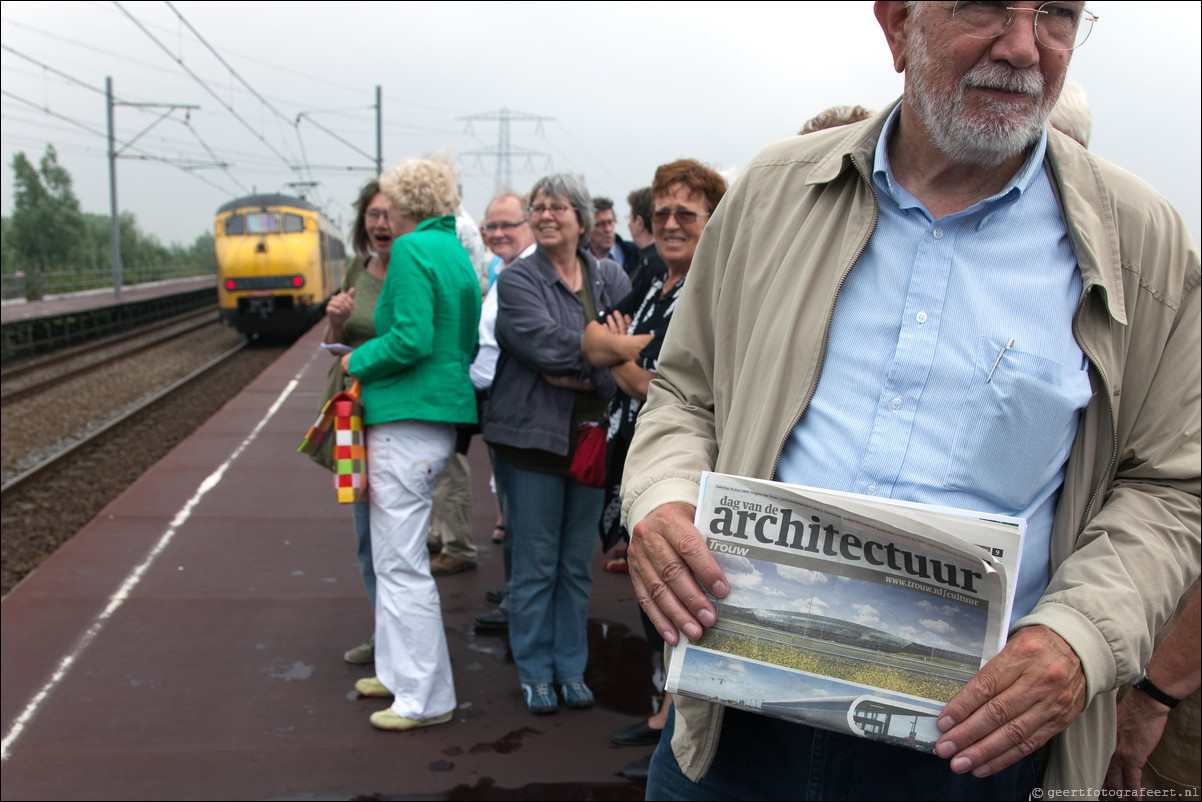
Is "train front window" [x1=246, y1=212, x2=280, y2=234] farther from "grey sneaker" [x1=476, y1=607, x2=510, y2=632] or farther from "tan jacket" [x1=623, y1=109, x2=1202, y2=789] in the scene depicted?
"tan jacket" [x1=623, y1=109, x2=1202, y2=789]

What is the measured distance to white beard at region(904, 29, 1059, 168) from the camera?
58.1 inches

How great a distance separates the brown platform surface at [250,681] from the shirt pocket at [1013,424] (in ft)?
7.92

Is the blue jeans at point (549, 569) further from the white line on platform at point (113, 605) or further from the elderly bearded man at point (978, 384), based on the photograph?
the elderly bearded man at point (978, 384)

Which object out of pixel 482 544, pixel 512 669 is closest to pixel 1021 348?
pixel 512 669

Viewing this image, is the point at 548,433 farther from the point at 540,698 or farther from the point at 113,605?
the point at 113,605

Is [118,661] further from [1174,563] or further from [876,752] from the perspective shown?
[1174,563]

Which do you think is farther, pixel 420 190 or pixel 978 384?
pixel 420 190

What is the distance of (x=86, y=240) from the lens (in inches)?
2616

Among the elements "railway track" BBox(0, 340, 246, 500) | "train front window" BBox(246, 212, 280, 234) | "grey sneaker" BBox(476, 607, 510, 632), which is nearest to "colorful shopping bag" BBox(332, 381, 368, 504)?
"grey sneaker" BBox(476, 607, 510, 632)

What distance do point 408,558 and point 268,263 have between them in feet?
66.5

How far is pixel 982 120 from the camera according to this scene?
149 cm

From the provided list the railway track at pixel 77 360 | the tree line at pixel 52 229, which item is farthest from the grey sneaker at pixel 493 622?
the tree line at pixel 52 229

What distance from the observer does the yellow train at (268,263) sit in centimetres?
2230

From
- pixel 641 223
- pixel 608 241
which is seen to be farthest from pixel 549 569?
pixel 608 241
